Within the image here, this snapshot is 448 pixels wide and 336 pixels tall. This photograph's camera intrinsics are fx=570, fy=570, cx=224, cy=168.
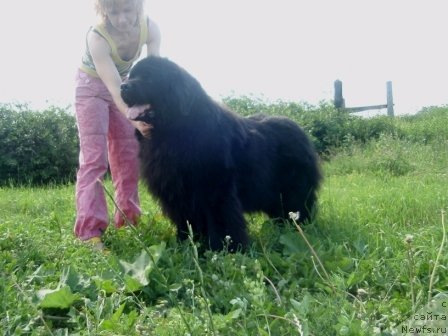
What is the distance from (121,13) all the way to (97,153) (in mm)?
1153

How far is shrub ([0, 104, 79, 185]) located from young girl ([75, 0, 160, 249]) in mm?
5805

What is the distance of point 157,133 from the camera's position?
14.1 feet

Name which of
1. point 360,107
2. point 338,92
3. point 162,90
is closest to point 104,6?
point 162,90

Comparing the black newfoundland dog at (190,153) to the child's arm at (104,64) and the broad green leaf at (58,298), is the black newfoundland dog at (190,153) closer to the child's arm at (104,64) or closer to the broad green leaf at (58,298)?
the child's arm at (104,64)

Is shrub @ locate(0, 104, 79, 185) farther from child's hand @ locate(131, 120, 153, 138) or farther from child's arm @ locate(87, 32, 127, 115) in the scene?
child's hand @ locate(131, 120, 153, 138)

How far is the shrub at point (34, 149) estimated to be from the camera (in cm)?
1062

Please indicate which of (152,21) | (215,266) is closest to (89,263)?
(215,266)

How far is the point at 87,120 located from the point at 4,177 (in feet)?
21.7

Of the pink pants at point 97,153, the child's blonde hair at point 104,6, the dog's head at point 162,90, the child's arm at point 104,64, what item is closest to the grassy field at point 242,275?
the pink pants at point 97,153

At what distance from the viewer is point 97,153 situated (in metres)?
4.75

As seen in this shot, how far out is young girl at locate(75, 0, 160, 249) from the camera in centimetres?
452

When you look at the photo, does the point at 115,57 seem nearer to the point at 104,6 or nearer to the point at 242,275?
the point at 104,6

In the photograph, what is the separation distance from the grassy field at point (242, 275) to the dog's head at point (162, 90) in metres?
0.95

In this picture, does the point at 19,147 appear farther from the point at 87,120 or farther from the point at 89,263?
the point at 89,263
